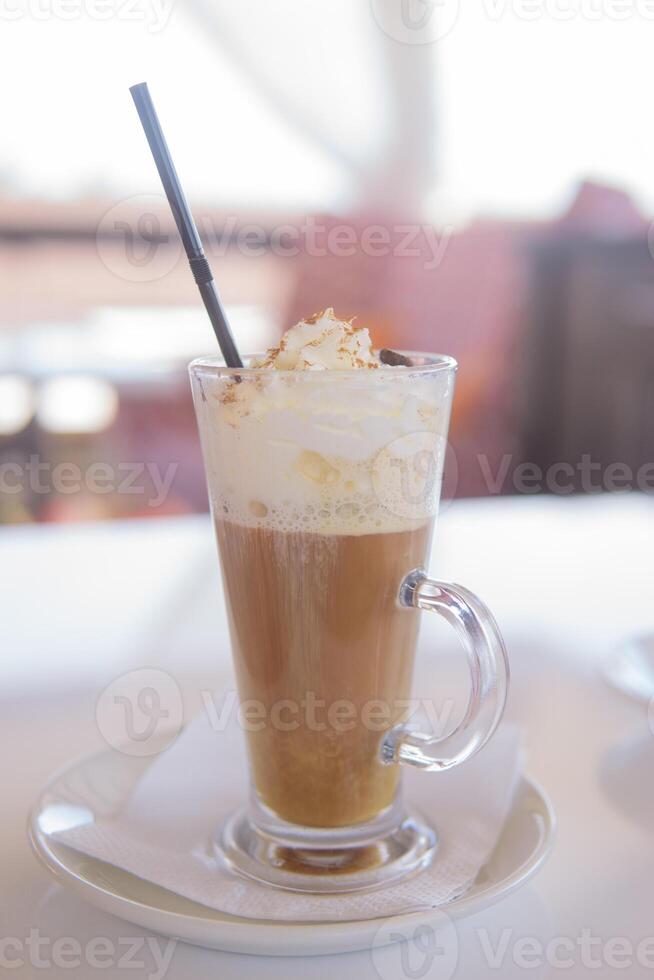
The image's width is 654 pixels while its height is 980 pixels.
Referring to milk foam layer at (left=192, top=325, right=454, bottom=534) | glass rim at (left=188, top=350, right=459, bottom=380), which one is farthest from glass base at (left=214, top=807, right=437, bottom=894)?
glass rim at (left=188, top=350, right=459, bottom=380)

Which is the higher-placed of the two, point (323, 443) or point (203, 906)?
point (323, 443)

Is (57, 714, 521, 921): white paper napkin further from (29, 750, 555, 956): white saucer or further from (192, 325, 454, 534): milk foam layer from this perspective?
(192, 325, 454, 534): milk foam layer

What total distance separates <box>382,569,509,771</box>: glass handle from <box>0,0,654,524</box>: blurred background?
2789 millimetres

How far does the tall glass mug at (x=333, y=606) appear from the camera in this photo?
652 mm

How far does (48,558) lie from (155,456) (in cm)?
213

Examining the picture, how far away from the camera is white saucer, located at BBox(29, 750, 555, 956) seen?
1.78 feet

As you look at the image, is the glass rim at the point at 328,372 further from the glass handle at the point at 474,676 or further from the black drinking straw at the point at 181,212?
the glass handle at the point at 474,676

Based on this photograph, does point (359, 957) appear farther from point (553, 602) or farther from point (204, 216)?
point (204, 216)

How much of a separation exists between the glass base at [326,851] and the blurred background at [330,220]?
2.74 metres

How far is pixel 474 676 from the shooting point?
66cm

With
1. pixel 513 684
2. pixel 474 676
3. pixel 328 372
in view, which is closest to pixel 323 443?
pixel 328 372

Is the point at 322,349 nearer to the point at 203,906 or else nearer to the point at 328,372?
the point at 328,372

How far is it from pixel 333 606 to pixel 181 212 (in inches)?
11.8

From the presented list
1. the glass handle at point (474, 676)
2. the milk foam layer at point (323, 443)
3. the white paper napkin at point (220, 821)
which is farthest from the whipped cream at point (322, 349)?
the white paper napkin at point (220, 821)
